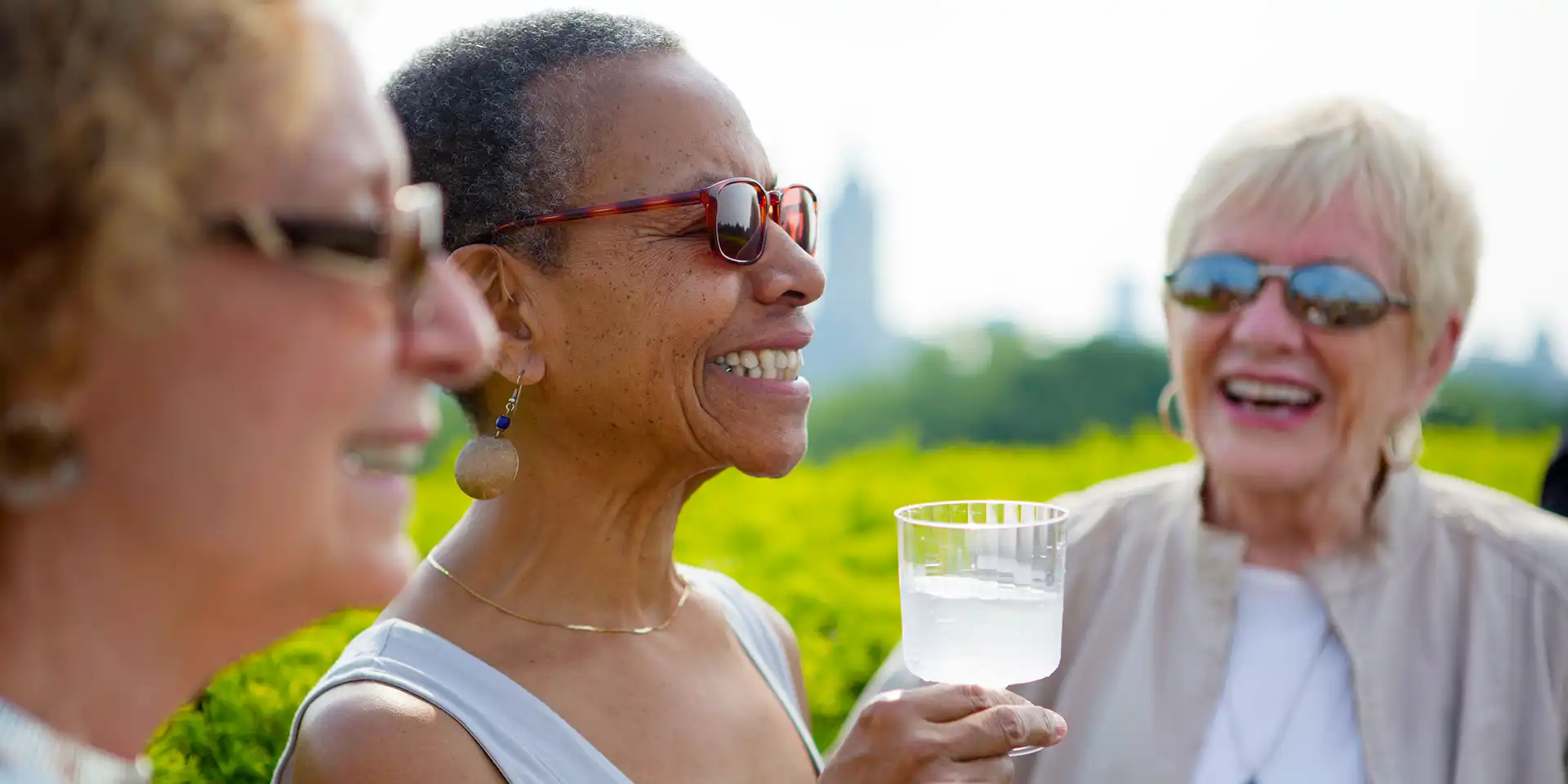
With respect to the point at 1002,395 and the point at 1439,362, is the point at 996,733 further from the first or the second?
the point at 1002,395

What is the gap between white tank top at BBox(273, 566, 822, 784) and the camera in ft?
7.68

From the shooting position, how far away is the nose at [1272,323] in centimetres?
384

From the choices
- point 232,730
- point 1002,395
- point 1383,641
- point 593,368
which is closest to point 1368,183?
point 1383,641

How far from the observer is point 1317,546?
396cm

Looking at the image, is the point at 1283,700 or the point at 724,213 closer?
the point at 724,213

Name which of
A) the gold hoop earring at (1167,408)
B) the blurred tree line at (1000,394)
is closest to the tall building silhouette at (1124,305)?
the blurred tree line at (1000,394)

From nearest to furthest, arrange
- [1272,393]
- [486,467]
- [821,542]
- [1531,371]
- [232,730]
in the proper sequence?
[486,467], [232,730], [1272,393], [821,542], [1531,371]

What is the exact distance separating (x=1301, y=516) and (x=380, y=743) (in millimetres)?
2907

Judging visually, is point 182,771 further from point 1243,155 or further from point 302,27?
point 1243,155

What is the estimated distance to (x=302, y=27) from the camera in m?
1.41

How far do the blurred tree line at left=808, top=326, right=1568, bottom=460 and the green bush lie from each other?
19.9ft

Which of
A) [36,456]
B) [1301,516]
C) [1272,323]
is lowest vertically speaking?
[1301,516]

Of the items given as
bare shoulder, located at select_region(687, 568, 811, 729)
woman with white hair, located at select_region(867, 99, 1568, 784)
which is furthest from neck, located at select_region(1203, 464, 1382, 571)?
bare shoulder, located at select_region(687, 568, 811, 729)

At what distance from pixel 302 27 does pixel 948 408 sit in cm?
1568
